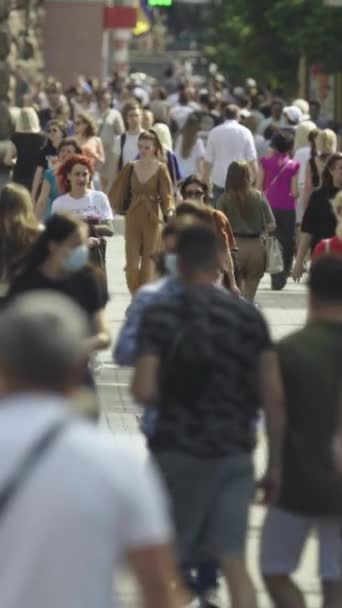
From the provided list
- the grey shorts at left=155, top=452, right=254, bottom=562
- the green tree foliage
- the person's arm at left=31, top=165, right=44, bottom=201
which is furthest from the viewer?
the green tree foliage

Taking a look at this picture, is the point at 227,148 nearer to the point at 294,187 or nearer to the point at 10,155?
the point at 294,187

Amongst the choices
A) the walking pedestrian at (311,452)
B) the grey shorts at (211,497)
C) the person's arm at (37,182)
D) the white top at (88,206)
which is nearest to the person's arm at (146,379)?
the grey shorts at (211,497)

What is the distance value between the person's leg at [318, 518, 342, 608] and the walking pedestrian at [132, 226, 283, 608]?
227 mm

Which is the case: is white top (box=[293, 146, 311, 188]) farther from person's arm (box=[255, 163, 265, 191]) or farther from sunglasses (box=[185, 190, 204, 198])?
sunglasses (box=[185, 190, 204, 198])

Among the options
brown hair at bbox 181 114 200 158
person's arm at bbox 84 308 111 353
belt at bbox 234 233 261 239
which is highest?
person's arm at bbox 84 308 111 353

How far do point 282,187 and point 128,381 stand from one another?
264 inches

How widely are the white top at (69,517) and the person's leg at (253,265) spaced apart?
11.7 m

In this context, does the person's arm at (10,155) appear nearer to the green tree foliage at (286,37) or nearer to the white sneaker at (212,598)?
the white sneaker at (212,598)

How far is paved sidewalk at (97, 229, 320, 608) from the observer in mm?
8922

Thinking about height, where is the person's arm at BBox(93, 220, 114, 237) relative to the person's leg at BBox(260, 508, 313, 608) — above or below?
below

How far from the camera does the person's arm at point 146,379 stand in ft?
23.3

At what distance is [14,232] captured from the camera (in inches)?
385

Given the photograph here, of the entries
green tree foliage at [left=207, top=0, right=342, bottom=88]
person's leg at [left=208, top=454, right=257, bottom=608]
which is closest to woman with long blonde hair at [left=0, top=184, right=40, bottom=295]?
person's leg at [left=208, top=454, right=257, bottom=608]

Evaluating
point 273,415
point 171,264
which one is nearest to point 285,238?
point 171,264
